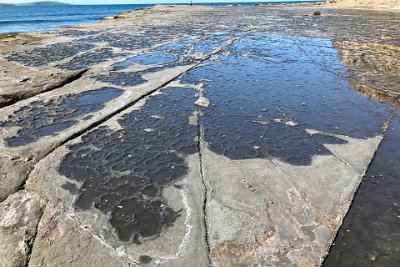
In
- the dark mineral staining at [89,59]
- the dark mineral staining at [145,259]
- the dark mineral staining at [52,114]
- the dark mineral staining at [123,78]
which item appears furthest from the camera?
the dark mineral staining at [89,59]

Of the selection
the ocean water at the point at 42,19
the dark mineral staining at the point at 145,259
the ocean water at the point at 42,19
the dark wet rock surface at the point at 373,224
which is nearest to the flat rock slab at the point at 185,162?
the dark mineral staining at the point at 145,259

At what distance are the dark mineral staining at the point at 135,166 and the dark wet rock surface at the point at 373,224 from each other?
1876mm

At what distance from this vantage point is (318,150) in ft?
17.1

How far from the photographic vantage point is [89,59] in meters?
11.8

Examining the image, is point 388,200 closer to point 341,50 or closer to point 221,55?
point 221,55

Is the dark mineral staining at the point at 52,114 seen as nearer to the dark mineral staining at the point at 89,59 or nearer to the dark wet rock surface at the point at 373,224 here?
the dark mineral staining at the point at 89,59

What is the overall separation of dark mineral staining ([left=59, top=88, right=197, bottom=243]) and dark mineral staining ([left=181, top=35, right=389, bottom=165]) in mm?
666

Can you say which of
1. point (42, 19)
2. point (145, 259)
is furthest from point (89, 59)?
point (42, 19)

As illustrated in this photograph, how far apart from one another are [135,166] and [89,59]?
27.3 ft

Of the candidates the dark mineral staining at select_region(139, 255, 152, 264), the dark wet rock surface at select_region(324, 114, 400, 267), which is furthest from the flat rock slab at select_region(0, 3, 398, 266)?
the dark wet rock surface at select_region(324, 114, 400, 267)

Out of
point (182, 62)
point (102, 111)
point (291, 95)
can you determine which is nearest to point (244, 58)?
point (182, 62)

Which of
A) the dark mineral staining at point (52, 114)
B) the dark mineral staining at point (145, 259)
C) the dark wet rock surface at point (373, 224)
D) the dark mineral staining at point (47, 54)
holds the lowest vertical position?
the dark mineral staining at point (47, 54)

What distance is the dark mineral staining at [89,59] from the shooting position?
10680 millimetres

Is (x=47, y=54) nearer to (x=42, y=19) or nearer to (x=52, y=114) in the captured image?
(x=52, y=114)
